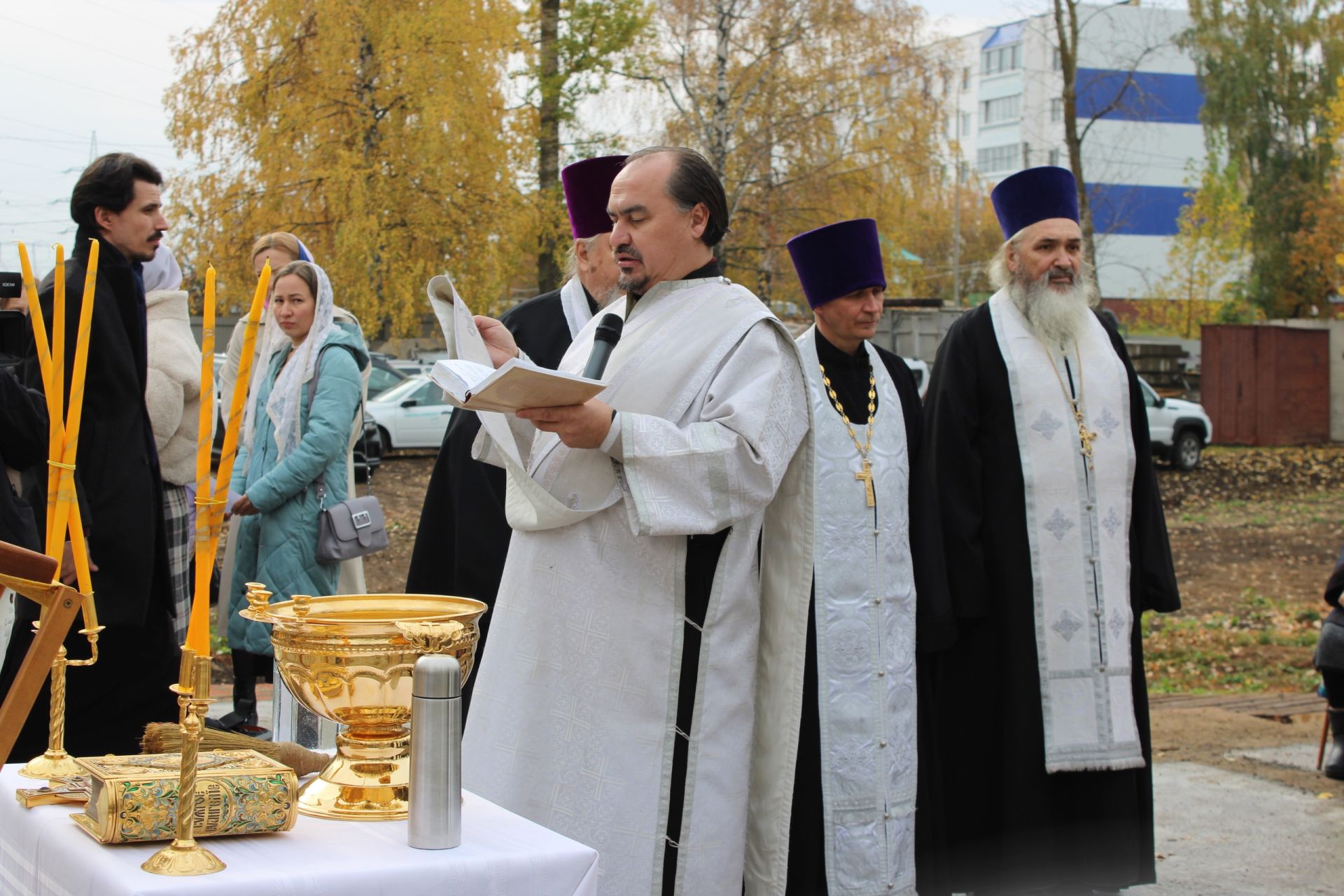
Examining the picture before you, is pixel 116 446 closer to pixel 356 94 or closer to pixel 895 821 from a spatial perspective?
pixel 895 821

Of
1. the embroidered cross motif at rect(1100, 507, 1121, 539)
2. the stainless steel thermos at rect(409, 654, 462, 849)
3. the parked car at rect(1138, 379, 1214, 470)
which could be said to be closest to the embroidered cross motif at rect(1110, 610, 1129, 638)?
the embroidered cross motif at rect(1100, 507, 1121, 539)

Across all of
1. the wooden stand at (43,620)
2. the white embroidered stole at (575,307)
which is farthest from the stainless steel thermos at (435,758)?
the white embroidered stole at (575,307)

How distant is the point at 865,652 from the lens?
3734 millimetres

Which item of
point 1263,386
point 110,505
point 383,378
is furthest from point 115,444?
point 1263,386

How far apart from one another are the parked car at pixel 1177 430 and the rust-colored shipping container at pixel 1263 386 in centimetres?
539

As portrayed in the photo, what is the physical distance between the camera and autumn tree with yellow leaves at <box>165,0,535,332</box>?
19406 mm

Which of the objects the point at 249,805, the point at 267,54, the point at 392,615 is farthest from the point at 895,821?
the point at 267,54

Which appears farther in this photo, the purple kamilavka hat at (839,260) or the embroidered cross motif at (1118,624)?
the embroidered cross motif at (1118,624)

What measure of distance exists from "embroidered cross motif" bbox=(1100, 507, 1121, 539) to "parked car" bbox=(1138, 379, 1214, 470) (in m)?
17.0

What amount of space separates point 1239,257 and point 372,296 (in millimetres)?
29117

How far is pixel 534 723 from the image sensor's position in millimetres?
2822

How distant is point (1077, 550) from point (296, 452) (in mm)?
2746

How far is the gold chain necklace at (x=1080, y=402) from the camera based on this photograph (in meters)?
4.49

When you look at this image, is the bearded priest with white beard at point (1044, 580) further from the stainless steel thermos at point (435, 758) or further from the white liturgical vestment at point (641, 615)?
the stainless steel thermos at point (435, 758)
